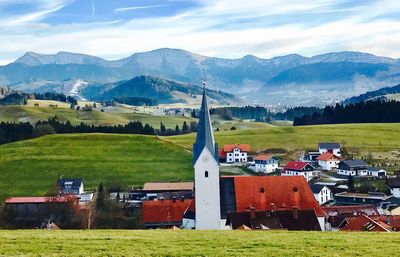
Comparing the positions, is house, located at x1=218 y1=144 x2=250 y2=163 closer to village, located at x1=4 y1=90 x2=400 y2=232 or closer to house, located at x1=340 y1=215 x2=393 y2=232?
village, located at x1=4 y1=90 x2=400 y2=232

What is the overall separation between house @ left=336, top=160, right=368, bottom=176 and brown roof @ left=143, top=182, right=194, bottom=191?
32.4 m

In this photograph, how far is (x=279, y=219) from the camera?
54.1 metres

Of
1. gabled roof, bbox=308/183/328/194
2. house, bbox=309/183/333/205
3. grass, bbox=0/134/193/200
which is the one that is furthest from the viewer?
grass, bbox=0/134/193/200

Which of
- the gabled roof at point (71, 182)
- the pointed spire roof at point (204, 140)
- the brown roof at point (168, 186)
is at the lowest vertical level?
the brown roof at point (168, 186)

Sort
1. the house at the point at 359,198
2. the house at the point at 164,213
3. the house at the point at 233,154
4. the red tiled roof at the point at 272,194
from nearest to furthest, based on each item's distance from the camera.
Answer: the red tiled roof at the point at 272,194 → the house at the point at 164,213 → the house at the point at 359,198 → the house at the point at 233,154

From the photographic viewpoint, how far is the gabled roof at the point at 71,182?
100188mm

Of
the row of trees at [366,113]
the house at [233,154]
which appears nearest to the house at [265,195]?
the house at [233,154]

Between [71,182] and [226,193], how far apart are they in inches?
2036

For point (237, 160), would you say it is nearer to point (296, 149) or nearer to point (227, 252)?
point (296, 149)

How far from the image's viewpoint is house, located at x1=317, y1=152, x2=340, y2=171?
121 m

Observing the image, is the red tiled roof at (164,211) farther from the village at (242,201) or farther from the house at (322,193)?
the house at (322,193)

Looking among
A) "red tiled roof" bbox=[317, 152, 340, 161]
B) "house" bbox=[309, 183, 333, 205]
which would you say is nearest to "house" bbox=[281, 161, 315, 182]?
"red tiled roof" bbox=[317, 152, 340, 161]

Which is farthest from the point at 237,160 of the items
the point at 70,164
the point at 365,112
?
the point at 365,112

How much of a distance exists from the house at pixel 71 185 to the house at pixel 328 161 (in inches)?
2047
